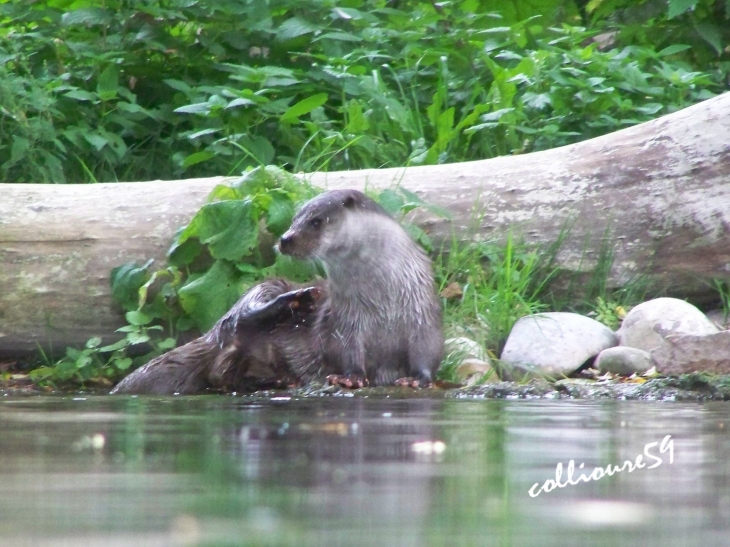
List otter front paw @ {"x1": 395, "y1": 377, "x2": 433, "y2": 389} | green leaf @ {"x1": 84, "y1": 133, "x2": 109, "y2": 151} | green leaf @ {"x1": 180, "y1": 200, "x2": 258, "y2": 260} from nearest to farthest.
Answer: otter front paw @ {"x1": 395, "y1": 377, "x2": 433, "y2": 389} → green leaf @ {"x1": 180, "y1": 200, "x2": 258, "y2": 260} → green leaf @ {"x1": 84, "y1": 133, "x2": 109, "y2": 151}

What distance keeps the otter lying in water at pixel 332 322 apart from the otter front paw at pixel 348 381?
3cm

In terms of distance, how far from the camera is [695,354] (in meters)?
3.97

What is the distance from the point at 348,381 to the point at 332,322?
→ 1.01 ft

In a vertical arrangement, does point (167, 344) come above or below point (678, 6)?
below

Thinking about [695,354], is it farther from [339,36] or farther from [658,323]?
[339,36]

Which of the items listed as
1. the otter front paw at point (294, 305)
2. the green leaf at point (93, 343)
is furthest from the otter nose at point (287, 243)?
the green leaf at point (93, 343)

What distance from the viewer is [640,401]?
3.54 meters

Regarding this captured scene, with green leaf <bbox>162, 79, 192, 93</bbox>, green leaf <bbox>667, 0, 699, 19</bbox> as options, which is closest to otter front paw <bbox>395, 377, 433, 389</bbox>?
green leaf <bbox>162, 79, 192, 93</bbox>

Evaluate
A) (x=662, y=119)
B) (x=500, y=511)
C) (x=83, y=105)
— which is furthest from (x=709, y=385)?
(x=83, y=105)

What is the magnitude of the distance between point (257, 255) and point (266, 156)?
129 cm

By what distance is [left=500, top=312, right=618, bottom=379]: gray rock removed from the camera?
4465 millimetres

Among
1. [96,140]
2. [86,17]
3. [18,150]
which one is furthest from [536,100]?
[18,150]

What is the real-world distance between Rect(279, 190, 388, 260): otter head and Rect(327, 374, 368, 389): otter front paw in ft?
1.61

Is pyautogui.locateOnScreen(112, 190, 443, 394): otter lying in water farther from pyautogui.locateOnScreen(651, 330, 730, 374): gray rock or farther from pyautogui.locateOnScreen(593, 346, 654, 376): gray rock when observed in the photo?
pyautogui.locateOnScreen(651, 330, 730, 374): gray rock
